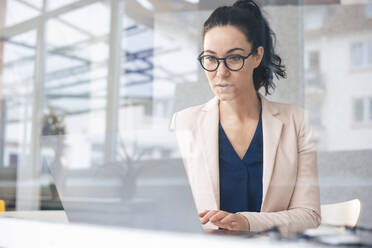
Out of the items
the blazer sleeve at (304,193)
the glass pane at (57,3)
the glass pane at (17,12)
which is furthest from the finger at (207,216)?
the glass pane at (17,12)

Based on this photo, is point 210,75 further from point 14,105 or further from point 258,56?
point 14,105

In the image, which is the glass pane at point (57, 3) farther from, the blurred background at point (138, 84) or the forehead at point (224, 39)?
the forehead at point (224, 39)

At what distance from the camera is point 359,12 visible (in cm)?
113

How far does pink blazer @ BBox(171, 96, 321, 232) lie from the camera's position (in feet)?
3.77

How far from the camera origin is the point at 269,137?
1.22m

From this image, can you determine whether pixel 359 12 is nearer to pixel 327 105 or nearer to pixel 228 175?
pixel 327 105

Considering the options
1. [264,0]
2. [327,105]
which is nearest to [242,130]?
[327,105]

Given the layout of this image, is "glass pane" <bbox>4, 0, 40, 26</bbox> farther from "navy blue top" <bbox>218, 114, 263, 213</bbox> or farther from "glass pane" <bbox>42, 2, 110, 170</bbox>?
"navy blue top" <bbox>218, 114, 263, 213</bbox>

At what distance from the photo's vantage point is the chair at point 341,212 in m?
1.10

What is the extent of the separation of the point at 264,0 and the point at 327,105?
380 millimetres

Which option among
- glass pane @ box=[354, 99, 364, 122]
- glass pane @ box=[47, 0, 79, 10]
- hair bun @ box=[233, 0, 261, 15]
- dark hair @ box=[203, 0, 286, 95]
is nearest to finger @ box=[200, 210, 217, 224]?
dark hair @ box=[203, 0, 286, 95]

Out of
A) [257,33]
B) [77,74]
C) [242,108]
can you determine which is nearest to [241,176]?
[242,108]

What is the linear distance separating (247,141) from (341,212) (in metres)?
0.34

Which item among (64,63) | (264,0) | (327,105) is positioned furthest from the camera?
(64,63)
